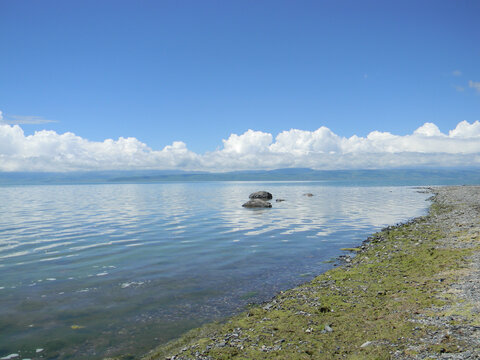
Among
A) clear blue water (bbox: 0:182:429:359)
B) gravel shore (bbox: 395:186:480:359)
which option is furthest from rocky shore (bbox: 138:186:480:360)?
clear blue water (bbox: 0:182:429:359)

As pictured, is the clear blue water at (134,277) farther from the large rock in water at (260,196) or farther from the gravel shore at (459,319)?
the large rock in water at (260,196)

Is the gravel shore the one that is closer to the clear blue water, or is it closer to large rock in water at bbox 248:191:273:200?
the clear blue water

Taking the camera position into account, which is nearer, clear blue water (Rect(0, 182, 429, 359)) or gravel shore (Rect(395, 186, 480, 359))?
gravel shore (Rect(395, 186, 480, 359))

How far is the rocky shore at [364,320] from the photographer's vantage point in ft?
29.2

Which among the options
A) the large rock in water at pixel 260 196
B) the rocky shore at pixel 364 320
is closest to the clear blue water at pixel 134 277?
the rocky shore at pixel 364 320

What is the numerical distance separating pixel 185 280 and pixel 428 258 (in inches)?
577

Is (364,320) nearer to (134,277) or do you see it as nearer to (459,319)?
(459,319)

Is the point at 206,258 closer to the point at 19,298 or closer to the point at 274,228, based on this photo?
the point at 19,298

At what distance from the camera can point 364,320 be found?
36.1 ft

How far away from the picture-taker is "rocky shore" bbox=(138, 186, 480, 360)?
8.91 metres

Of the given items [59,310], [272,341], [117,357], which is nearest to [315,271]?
[272,341]

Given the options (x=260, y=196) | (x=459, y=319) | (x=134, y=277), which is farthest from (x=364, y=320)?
(x=260, y=196)

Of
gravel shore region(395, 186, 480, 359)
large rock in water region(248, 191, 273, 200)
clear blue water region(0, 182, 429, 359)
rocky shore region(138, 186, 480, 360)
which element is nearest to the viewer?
gravel shore region(395, 186, 480, 359)

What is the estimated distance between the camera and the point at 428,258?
62.1 feet
